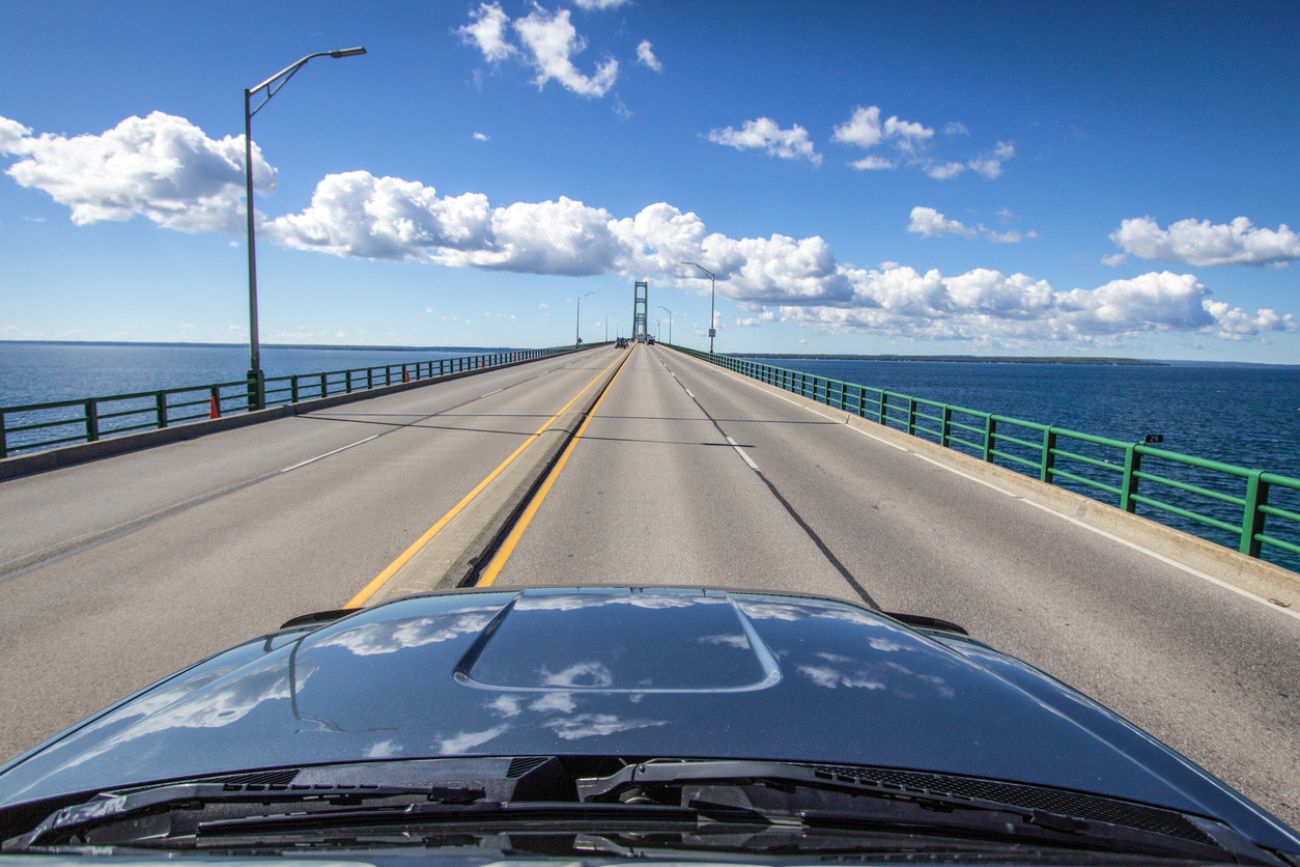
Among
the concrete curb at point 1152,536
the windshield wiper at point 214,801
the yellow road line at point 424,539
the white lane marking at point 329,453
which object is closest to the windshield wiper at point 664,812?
the windshield wiper at point 214,801

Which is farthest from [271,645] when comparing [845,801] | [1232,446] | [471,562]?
[1232,446]

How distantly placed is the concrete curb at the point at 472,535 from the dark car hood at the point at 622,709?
75.5 inches

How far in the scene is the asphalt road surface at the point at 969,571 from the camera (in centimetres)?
473

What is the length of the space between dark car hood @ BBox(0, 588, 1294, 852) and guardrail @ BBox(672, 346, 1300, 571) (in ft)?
21.9

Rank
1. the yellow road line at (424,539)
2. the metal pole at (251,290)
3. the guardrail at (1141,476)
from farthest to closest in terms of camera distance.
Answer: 1. the metal pole at (251,290)
2. the guardrail at (1141,476)
3. the yellow road line at (424,539)

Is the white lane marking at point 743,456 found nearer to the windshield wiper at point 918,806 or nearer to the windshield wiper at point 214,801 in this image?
the windshield wiper at point 918,806

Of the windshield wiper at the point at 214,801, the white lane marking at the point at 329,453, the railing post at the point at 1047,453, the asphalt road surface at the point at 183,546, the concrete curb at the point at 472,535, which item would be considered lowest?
the white lane marking at the point at 329,453

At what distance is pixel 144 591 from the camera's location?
671 cm

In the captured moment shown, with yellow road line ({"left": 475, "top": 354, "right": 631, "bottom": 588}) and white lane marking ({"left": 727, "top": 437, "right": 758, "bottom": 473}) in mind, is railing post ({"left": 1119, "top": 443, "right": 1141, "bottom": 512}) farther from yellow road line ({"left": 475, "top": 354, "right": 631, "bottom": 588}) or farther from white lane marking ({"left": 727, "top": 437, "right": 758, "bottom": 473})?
yellow road line ({"left": 475, "top": 354, "right": 631, "bottom": 588})

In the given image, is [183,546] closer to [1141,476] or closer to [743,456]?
[743,456]

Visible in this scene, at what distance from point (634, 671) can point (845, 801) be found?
73 cm

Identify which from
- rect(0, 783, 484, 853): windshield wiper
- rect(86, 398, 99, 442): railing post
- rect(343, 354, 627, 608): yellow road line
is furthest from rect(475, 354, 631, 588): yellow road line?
rect(86, 398, 99, 442): railing post

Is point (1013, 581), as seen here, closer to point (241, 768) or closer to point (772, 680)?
point (772, 680)

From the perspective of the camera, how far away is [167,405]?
18781 mm
